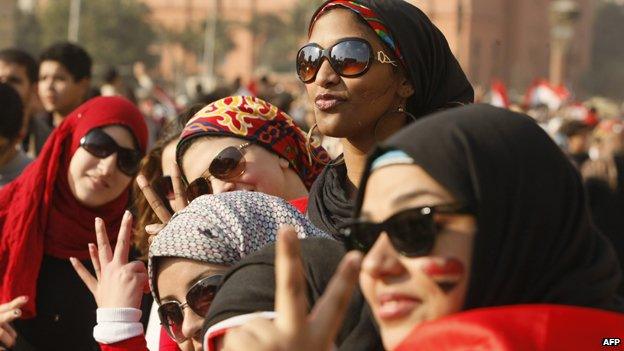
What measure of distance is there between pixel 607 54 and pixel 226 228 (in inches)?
4220

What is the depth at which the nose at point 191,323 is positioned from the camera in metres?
3.15

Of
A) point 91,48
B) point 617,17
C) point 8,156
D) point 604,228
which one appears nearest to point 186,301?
point 8,156

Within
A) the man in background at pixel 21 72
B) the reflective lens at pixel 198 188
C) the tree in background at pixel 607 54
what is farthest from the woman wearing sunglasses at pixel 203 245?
the tree in background at pixel 607 54

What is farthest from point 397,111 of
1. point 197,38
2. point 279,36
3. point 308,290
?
point 279,36

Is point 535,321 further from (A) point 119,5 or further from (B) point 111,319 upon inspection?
(A) point 119,5

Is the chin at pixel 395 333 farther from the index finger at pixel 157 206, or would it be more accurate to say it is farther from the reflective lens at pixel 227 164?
the reflective lens at pixel 227 164

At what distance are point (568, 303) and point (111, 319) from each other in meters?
1.54

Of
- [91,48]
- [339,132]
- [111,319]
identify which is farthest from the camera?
[91,48]

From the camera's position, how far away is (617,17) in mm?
112375

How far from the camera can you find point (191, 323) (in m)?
3.15

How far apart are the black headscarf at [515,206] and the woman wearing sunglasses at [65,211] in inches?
131

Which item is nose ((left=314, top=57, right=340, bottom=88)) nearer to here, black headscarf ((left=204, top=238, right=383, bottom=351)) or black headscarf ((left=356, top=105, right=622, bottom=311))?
black headscarf ((left=204, top=238, right=383, bottom=351))

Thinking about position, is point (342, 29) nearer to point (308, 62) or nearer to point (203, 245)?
point (308, 62)

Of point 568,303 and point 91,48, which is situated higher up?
point 568,303
